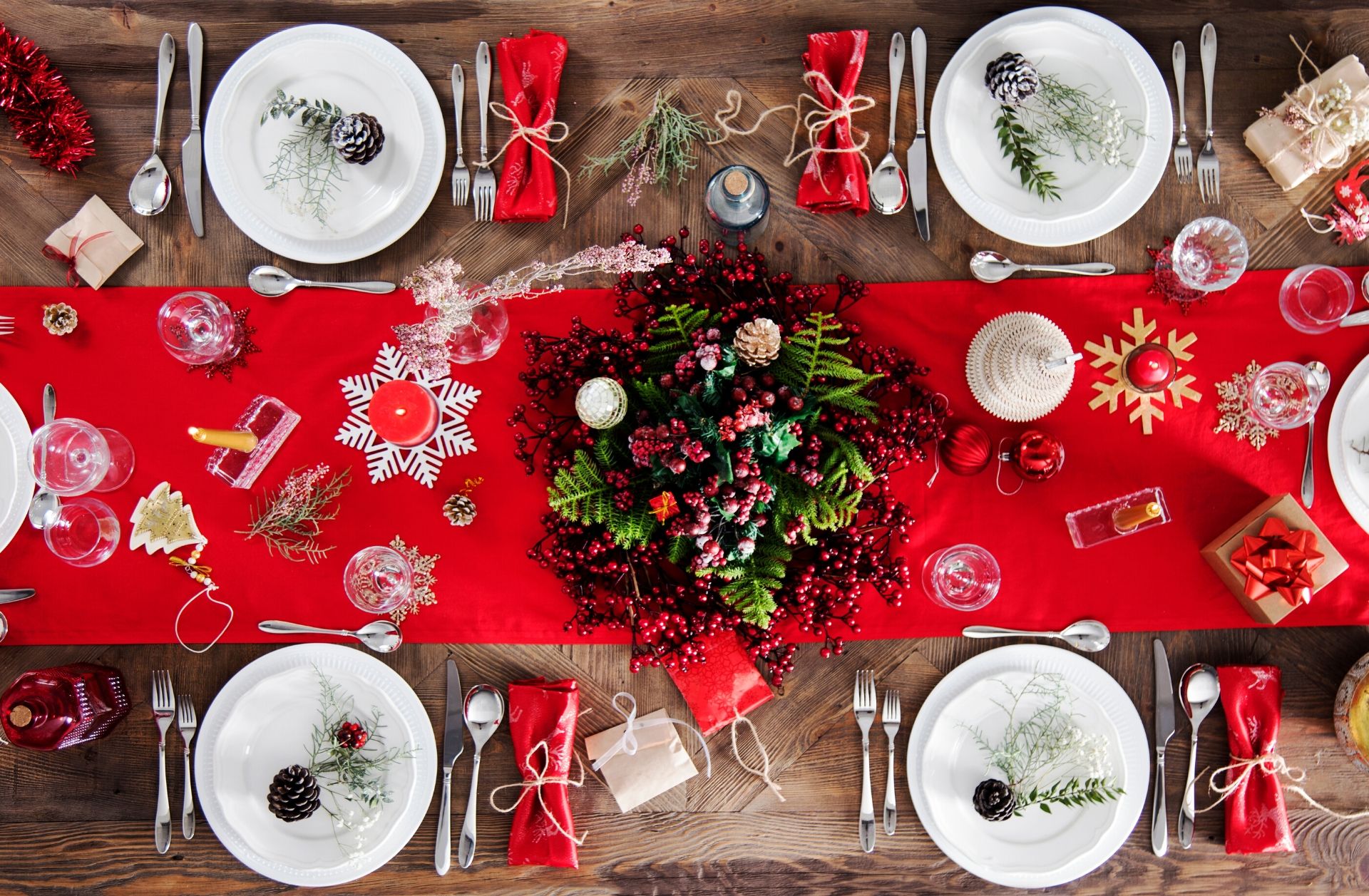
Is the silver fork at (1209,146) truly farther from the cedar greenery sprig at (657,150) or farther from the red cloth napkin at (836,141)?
the cedar greenery sprig at (657,150)

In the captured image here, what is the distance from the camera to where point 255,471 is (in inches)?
65.0

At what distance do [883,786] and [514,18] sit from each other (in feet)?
5.74

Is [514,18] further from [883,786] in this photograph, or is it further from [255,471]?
[883,786]

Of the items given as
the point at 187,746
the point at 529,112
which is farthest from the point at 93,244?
the point at 187,746

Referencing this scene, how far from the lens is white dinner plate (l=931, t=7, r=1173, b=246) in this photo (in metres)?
1.60

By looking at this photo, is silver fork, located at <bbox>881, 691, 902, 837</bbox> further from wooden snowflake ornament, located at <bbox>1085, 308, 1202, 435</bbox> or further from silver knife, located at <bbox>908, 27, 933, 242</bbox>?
silver knife, located at <bbox>908, 27, 933, 242</bbox>

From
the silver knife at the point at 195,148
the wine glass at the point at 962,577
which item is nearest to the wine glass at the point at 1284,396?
the wine glass at the point at 962,577

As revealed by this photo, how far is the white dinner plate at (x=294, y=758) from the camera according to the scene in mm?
1630

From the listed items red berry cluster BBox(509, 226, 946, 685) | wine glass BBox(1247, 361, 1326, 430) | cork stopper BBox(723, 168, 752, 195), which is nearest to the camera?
red berry cluster BBox(509, 226, 946, 685)

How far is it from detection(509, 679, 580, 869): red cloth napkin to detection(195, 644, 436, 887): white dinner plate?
186 millimetres

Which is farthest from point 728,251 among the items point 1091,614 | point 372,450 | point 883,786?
point 883,786

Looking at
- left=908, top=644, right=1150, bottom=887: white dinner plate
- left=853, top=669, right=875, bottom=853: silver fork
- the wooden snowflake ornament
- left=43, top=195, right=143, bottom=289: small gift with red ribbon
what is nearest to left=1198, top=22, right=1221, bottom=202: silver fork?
the wooden snowflake ornament

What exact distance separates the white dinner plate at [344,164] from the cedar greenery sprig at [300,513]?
440mm

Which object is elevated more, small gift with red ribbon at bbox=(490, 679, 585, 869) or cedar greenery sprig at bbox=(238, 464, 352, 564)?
cedar greenery sprig at bbox=(238, 464, 352, 564)
